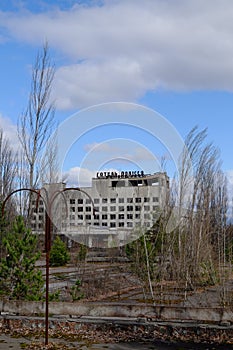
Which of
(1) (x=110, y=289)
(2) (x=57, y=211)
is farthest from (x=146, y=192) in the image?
(1) (x=110, y=289)

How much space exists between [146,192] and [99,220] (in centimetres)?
141

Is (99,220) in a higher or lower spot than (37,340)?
higher

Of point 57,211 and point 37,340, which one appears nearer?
point 37,340

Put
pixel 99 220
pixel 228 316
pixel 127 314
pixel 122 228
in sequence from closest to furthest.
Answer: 1. pixel 228 316
2. pixel 127 314
3. pixel 99 220
4. pixel 122 228

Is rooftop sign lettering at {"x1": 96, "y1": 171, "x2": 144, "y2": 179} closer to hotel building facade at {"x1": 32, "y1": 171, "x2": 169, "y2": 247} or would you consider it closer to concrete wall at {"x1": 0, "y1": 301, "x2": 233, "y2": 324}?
hotel building facade at {"x1": 32, "y1": 171, "x2": 169, "y2": 247}

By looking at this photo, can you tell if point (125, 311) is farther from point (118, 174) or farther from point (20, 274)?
point (118, 174)

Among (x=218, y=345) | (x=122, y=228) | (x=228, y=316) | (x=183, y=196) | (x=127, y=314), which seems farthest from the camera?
(x=183, y=196)

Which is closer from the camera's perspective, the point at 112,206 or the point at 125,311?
A: the point at 125,311

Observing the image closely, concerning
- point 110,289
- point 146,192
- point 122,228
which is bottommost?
point 110,289

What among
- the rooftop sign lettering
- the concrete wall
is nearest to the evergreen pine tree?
the concrete wall

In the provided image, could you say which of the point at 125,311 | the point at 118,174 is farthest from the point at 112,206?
the point at 125,311

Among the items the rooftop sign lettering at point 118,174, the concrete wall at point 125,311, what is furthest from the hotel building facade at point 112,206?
the concrete wall at point 125,311

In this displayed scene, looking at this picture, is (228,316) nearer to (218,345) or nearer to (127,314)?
(218,345)

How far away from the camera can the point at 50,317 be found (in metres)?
7.64
